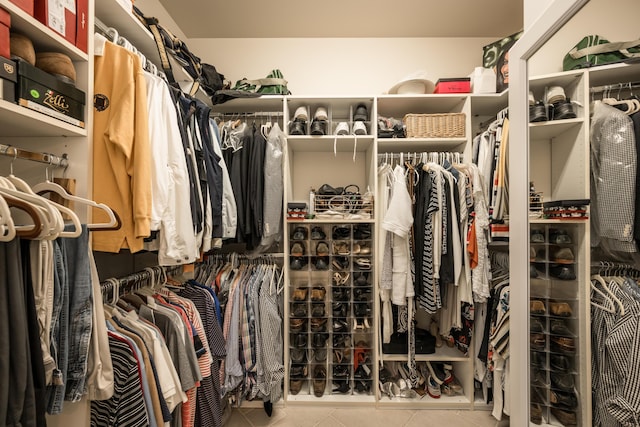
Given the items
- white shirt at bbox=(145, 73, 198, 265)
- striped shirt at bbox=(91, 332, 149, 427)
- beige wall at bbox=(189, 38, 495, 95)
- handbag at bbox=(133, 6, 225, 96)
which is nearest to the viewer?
striped shirt at bbox=(91, 332, 149, 427)

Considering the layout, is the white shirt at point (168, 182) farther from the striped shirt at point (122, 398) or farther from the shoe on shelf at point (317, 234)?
the shoe on shelf at point (317, 234)

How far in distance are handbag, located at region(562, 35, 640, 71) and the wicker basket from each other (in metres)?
1.06

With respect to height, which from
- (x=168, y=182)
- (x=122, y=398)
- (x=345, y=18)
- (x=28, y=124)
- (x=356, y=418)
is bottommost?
(x=356, y=418)

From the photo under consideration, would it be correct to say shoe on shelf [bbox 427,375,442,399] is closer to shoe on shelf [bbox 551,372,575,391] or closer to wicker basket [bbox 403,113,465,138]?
shoe on shelf [bbox 551,372,575,391]

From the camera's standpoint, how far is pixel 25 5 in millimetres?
648

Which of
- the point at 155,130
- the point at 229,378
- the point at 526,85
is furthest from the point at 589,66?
the point at 229,378

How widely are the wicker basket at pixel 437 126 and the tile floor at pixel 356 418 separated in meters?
1.85

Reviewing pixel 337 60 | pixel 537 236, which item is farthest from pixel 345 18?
pixel 537 236

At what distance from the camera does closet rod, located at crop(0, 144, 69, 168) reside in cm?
62

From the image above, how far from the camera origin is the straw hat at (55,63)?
2.38ft

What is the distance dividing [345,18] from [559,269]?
2069 millimetres

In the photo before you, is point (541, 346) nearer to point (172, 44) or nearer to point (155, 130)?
point (155, 130)

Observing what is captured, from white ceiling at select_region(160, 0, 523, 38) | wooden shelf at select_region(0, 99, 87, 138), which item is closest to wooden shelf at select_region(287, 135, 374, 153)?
white ceiling at select_region(160, 0, 523, 38)

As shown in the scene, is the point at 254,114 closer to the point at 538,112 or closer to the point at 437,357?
the point at 538,112
